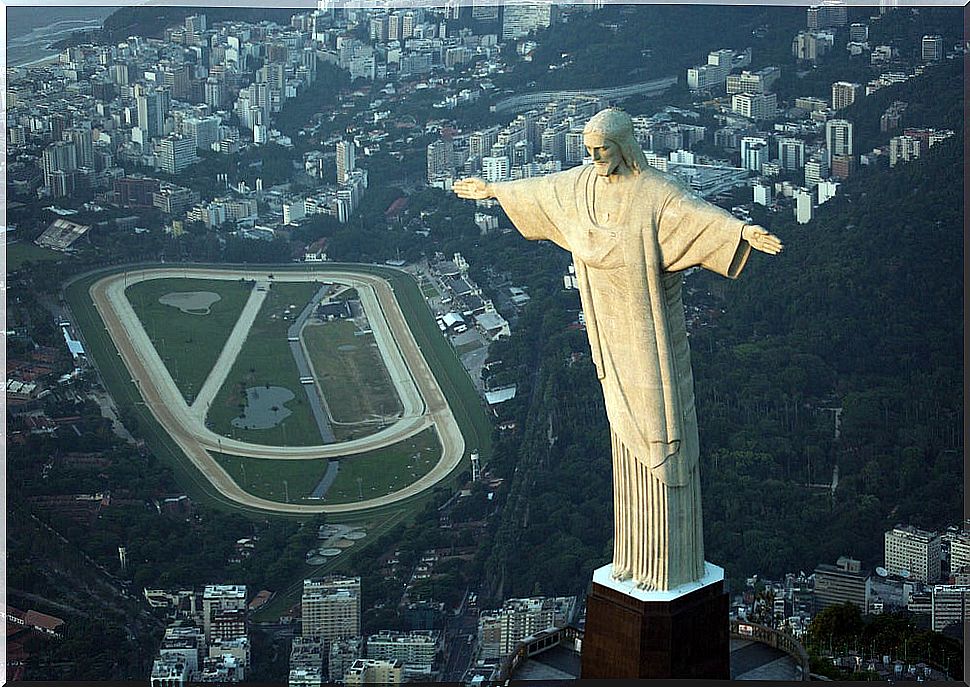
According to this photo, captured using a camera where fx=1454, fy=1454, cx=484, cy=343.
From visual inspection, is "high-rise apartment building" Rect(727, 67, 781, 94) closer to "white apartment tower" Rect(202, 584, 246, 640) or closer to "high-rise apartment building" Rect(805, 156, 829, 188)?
"high-rise apartment building" Rect(805, 156, 829, 188)

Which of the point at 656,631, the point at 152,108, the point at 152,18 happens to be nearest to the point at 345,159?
the point at 152,108

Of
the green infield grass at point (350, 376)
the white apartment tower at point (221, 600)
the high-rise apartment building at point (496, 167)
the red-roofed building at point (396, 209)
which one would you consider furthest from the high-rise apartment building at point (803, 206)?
the white apartment tower at point (221, 600)

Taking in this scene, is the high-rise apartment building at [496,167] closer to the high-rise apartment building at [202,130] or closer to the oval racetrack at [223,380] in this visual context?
the oval racetrack at [223,380]

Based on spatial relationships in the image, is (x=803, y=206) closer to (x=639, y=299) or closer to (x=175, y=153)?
(x=175, y=153)

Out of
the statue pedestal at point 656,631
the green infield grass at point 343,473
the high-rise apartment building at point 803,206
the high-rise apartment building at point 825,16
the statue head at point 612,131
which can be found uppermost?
the statue head at point 612,131

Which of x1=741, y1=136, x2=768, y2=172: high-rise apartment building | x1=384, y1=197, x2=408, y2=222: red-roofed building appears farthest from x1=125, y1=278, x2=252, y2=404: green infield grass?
x1=741, y1=136, x2=768, y2=172: high-rise apartment building

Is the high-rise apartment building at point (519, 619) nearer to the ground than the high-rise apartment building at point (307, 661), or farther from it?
farther from it
